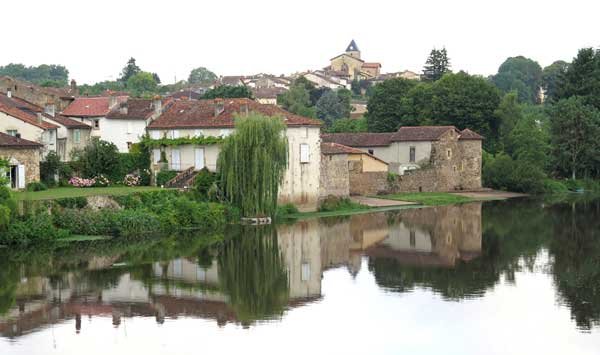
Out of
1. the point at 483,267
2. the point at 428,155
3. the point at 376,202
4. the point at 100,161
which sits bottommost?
the point at 483,267

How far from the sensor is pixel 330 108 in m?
117

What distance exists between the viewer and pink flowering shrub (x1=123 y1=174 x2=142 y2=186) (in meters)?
52.0

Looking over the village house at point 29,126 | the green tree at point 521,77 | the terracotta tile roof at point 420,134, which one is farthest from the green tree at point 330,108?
the village house at point 29,126

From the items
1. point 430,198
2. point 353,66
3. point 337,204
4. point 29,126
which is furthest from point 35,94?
point 353,66

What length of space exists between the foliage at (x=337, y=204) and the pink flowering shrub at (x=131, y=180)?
32.5 ft

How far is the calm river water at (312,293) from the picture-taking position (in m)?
24.6

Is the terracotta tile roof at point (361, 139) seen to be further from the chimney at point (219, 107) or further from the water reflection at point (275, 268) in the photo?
the water reflection at point (275, 268)

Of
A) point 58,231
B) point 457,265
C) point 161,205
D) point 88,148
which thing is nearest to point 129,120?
point 88,148

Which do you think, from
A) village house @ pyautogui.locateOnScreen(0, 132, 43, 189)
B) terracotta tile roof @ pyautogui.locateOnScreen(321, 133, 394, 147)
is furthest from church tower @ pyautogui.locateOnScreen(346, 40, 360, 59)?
village house @ pyautogui.locateOnScreen(0, 132, 43, 189)

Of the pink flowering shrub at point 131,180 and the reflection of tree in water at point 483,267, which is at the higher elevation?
the pink flowering shrub at point 131,180

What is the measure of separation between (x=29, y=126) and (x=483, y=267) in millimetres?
25765

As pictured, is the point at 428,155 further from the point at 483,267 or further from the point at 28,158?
the point at 483,267

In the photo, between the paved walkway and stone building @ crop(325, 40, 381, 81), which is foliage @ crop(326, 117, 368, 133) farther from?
stone building @ crop(325, 40, 381, 81)

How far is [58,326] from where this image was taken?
85.6 feet
